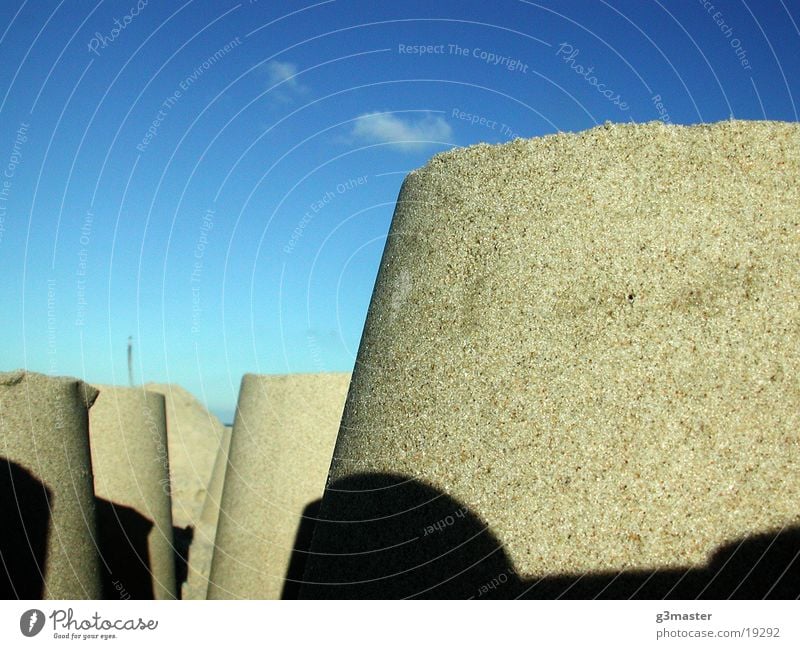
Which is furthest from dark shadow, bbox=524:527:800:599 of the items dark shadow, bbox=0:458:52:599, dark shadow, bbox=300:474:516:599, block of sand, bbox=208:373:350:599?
block of sand, bbox=208:373:350:599

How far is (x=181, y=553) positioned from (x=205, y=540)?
0.97 metres

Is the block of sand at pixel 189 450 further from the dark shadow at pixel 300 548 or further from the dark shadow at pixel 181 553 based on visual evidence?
the dark shadow at pixel 300 548

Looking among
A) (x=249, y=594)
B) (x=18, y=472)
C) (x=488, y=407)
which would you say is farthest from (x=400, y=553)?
(x=249, y=594)

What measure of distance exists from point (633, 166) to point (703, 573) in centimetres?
162

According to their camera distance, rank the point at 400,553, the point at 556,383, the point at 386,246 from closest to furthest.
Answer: the point at 556,383
the point at 400,553
the point at 386,246

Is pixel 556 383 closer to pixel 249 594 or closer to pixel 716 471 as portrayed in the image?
pixel 716 471

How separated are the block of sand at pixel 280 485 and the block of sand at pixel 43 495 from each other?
2.24 m

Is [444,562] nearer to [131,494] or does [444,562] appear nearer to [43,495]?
[43,495]

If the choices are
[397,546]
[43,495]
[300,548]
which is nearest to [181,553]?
[300,548]

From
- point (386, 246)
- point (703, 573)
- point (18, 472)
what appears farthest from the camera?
point (18, 472)

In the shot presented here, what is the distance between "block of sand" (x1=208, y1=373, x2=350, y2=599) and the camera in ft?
26.7

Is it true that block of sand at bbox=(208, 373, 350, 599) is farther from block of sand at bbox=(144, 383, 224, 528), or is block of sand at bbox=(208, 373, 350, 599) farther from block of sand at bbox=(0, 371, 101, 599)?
block of sand at bbox=(144, 383, 224, 528)

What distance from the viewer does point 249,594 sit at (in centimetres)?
824

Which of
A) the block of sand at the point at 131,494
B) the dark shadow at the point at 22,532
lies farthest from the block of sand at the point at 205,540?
the dark shadow at the point at 22,532
